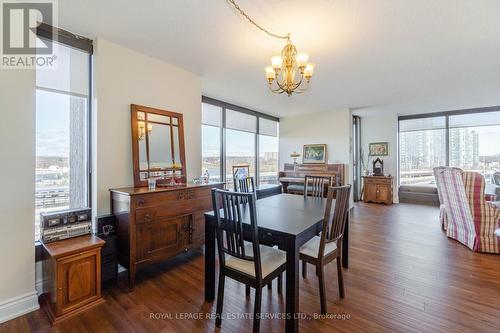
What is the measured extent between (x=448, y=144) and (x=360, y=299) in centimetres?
650

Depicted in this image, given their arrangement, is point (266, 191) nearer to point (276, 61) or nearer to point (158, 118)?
point (158, 118)

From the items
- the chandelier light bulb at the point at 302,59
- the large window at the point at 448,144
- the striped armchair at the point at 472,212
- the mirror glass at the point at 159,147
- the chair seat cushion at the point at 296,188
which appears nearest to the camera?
the chandelier light bulb at the point at 302,59

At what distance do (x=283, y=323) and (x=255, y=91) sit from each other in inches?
148

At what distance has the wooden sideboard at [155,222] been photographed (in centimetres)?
223

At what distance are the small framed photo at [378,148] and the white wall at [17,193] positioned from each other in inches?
303

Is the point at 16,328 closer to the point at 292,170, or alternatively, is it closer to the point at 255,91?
the point at 255,91

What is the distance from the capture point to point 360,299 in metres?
2.05

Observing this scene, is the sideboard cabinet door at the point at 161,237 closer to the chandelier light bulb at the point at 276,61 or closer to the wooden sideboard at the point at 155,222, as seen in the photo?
the wooden sideboard at the point at 155,222

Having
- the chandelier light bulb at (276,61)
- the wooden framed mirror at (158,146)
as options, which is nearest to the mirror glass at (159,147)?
the wooden framed mirror at (158,146)

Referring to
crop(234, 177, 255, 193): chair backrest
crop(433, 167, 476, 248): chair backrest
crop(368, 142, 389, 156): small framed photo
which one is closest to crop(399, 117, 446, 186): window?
crop(368, 142, 389, 156): small framed photo

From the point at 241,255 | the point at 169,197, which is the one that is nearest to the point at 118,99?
the point at 169,197

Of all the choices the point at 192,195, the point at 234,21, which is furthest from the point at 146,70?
the point at 192,195

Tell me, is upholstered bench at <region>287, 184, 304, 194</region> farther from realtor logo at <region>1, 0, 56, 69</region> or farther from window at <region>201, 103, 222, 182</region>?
realtor logo at <region>1, 0, 56, 69</region>

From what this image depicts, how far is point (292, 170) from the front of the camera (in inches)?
249
